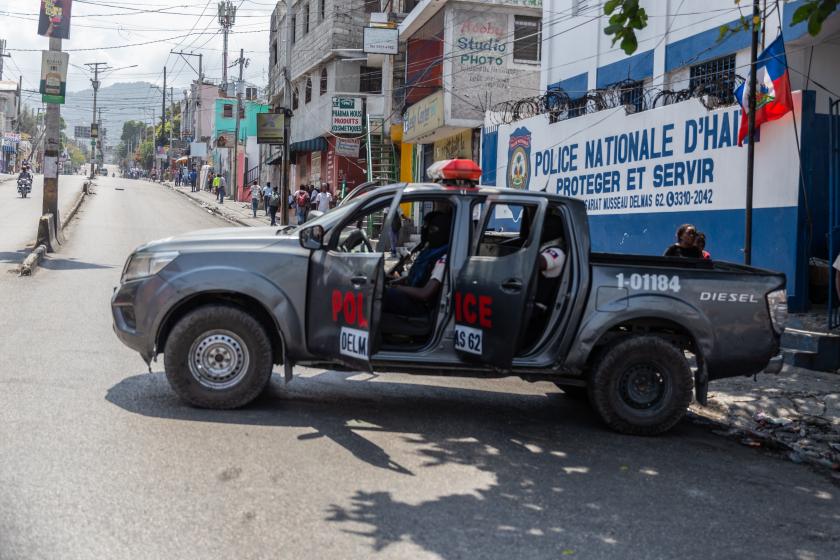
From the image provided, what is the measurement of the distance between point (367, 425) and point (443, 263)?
141 centimetres

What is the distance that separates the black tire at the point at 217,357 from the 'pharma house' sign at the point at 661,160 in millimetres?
6511

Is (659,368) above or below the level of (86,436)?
above

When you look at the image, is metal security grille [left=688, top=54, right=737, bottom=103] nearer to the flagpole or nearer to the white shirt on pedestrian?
the flagpole

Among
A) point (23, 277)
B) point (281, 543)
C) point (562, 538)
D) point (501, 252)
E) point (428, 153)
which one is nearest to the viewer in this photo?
point (281, 543)

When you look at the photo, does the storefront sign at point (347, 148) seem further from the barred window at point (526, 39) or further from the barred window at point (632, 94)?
the barred window at point (632, 94)

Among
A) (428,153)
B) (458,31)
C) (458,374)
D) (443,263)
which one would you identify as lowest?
(458,374)

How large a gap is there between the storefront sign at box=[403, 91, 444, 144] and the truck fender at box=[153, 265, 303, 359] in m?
21.2

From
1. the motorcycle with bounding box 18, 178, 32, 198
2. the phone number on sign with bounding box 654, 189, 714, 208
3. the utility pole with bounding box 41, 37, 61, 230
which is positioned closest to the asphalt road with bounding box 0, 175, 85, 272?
the motorcycle with bounding box 18, 178, 32, 198

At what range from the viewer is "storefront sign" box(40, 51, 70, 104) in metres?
21.2

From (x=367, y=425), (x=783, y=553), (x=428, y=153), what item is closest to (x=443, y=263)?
(x=367, y=425)

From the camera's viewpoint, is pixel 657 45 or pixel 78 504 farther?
pixel 657 45

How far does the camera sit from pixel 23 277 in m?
15.9

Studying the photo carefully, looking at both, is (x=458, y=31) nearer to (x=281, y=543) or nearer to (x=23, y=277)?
(x=23, y=277)

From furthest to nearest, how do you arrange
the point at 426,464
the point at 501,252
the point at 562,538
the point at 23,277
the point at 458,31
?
the point at 458,31, the point at 23,277, the point at 501,252, the point at 426,464, the point at 562,538
